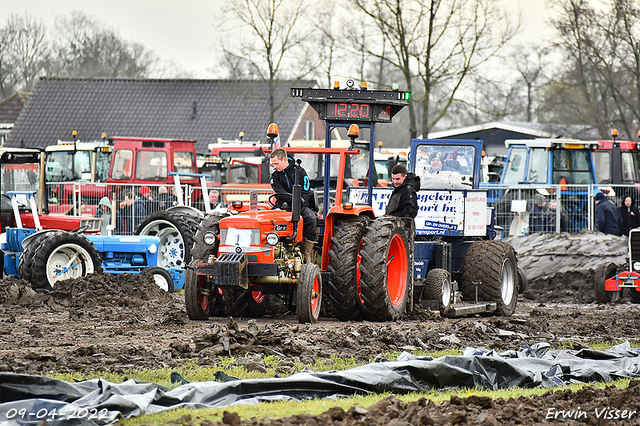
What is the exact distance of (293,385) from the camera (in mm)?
6066

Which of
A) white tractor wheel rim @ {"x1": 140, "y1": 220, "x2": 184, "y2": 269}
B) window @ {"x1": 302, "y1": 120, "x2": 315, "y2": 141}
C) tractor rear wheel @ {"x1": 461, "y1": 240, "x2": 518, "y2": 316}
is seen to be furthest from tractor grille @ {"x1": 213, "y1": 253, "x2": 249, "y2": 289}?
window @ {"x1": 302, "y1": 120, "x2": 315, "y2": 141}

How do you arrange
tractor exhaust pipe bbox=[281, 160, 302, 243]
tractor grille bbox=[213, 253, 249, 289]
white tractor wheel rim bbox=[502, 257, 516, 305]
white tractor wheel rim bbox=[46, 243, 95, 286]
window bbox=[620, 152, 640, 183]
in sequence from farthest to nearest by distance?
window bbox=[620, 152, 640, 183] < white tractor wheel rim bbox=[46, 243, 95, 286] < white tractor wheel rim bbox=[502, 257, 516, 305] < tractor exhaust pipe bbox=[281, 160, 302, 243] < tractor grille bbox=[213, 253, 249, 289]

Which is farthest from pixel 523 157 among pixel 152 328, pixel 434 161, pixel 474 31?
pixel 152 328

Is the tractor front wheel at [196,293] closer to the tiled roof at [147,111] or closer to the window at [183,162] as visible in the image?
the window at [183,162]

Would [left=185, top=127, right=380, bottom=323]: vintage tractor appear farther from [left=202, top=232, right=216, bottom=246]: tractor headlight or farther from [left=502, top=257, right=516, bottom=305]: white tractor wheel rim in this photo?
[left=502, top=257, right=516, bottom=305]: white tractor wheel rim

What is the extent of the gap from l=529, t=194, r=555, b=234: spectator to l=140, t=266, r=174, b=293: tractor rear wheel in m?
9.29

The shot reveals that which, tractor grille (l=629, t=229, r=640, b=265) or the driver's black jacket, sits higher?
the driver's black jacket

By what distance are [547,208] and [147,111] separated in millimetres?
30457

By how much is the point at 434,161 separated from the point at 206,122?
32.1 meters

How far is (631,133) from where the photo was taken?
1522 inches

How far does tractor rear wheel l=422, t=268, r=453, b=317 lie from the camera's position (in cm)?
1171

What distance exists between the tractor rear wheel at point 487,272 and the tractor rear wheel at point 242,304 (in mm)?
3092

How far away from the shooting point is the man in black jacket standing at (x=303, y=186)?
10.3 metres

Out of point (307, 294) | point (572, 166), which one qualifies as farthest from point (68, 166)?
point (307, 294)
